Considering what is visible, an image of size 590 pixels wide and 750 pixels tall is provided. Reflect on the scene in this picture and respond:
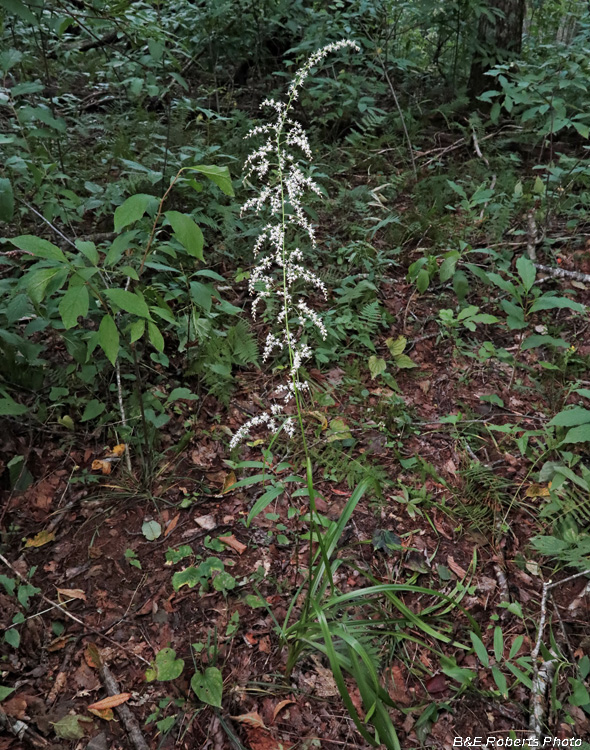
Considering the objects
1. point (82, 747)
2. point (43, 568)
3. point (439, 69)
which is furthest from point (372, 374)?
point (439, 69)

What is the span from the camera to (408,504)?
2818mm

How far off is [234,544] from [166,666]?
25.6 inches

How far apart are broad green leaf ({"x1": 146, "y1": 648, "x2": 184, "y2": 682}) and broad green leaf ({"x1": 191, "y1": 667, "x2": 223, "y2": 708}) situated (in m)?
0.09

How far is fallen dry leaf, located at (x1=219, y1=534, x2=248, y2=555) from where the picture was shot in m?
2.62

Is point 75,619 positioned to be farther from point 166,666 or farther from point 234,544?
point 234,544

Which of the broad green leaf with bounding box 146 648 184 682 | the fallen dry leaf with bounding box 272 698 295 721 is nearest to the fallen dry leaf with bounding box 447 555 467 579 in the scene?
the fallen dry leaf with bounding box 272 698 295 721

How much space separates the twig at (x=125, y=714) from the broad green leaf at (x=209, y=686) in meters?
0.26

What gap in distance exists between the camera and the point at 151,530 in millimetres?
2666

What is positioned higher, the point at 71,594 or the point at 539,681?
the point at 71,594

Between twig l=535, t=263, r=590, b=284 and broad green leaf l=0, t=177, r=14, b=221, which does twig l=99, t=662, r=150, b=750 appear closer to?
broad green leaf l=0, t=177, r=14, b=221

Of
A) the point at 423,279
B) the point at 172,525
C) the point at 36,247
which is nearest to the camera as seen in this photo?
the point at 36,247

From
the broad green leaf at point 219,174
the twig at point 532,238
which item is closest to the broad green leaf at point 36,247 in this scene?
the broad green leaf at point 219,174

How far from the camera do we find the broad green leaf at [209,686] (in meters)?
2.05

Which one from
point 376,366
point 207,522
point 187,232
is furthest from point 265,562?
point 187,232
